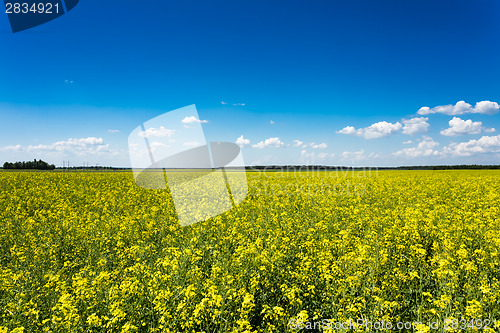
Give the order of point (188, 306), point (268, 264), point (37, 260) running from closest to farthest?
point (188, 306)
point (268, 264)
point (37, 260)

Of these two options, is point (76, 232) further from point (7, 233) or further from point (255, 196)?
point (255, 196)

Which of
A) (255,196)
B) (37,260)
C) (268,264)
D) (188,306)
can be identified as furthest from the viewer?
(255,196)

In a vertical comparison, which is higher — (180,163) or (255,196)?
(180,163)

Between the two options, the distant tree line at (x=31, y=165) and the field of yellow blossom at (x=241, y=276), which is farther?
the distant tree line at (x=31, y=165)

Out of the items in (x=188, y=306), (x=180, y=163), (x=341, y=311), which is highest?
(x=180, y=163)

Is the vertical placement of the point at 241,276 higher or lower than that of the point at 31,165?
lower

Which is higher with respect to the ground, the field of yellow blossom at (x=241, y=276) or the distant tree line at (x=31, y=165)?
the distant tree line at (x=31, y=165)

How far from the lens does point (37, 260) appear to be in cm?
612

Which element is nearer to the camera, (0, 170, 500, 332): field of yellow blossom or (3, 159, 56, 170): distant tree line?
(0, 170, 500, 332): field of yellow blossom

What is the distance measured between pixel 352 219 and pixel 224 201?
280 inches

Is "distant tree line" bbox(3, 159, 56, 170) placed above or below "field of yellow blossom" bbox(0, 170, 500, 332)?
above

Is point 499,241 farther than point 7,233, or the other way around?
point 7,233

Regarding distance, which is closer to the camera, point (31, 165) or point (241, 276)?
point (241, 276)

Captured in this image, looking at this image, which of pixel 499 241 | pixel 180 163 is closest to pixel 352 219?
pixel 499 241
